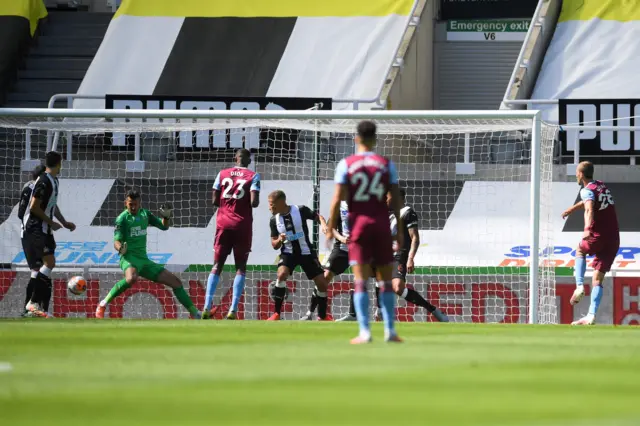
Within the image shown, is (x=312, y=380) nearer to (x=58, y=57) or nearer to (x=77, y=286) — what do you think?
(x=77, y=286)

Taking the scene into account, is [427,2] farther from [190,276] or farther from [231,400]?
[231,400]

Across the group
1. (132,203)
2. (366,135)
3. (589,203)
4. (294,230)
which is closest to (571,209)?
(589,203)

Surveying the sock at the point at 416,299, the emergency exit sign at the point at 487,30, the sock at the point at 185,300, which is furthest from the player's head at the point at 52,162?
the emergency exit sign at the point at 487,30

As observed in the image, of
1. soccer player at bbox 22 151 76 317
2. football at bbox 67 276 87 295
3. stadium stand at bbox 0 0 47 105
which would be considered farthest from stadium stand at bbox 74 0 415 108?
soccer player at bbox 22 151 76 317

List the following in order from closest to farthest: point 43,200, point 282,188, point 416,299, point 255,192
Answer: point 255,192 → point 43,200 → point 416,299 → point 282,188

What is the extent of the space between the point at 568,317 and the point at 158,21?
39.8 ft

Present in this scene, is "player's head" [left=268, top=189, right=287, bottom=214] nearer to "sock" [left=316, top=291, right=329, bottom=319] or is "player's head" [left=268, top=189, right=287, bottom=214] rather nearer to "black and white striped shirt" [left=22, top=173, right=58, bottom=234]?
"sock" [left=316, top=291, right=329, bottom=319]

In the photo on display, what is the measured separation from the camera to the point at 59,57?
26844 millimetres

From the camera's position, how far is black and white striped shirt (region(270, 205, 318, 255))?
1623 cm

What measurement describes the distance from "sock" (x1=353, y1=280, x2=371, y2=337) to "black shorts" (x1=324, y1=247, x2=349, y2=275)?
654 centimetres

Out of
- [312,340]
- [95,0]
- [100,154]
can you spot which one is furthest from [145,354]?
[95,0]

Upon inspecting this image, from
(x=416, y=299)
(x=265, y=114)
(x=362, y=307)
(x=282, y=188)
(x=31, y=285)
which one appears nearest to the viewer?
(x=362, y=307)

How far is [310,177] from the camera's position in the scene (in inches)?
770

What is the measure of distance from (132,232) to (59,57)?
1140cm
